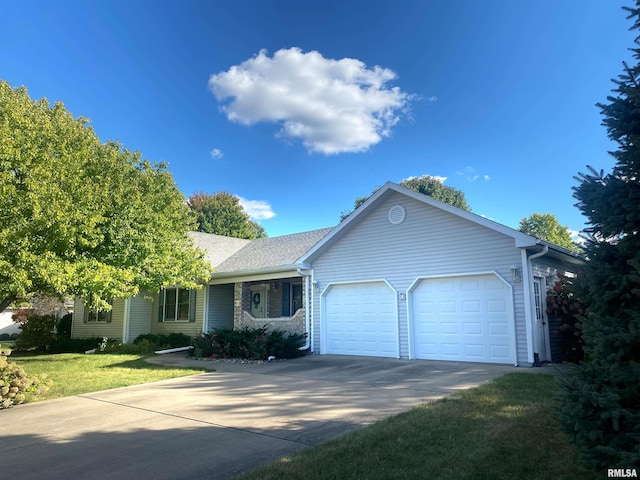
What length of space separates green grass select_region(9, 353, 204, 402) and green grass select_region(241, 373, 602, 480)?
709 centimetres

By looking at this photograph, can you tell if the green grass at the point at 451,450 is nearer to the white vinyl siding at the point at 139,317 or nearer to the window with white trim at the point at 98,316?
the white vinyl siding at the point at 139,317

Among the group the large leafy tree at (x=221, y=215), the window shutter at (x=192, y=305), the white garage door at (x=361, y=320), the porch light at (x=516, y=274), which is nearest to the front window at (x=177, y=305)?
the window shutter at (x=192, y=305)

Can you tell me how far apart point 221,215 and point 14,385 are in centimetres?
2863

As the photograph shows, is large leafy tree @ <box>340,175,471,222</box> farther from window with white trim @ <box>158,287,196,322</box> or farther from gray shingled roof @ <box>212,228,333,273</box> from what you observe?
window with white trim @ <box>158,287,196,322</box>

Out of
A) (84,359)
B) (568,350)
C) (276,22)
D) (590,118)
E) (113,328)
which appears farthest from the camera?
(113,328)

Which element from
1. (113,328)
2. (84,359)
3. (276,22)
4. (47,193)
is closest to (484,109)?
(276,22)

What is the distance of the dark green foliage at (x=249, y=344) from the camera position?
12844 mm

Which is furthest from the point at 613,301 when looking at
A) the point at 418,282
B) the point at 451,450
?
the point at 418,282

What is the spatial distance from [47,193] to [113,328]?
36.7 ft

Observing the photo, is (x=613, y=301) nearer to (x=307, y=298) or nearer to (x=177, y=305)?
(x=307, y=298)

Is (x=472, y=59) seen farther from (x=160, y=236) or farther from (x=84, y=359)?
(x=84, y=359)

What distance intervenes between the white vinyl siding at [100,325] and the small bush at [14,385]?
35.9 feet

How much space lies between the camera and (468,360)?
35.8 ft

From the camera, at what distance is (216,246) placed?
20.8m
